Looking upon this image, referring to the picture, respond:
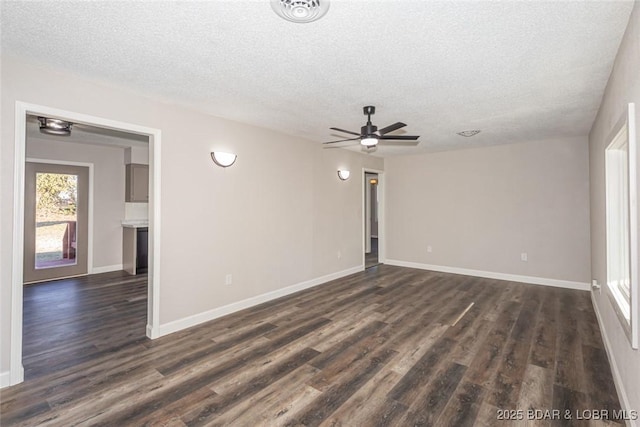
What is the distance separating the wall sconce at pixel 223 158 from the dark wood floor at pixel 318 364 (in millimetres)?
1971

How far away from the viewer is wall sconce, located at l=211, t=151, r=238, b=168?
3736mm

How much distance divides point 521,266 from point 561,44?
4.43 metres

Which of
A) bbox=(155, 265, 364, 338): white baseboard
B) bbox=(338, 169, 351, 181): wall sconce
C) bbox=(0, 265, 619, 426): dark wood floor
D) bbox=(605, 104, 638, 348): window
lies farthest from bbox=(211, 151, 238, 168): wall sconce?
bbox=(605, 104, 638, 348): window

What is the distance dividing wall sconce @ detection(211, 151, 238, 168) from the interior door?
397 cm

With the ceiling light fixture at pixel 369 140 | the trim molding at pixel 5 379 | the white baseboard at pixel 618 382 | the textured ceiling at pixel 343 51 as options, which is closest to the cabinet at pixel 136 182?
the textured ceiling at pixel 343 51

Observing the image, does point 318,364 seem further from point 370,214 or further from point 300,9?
point 370,214

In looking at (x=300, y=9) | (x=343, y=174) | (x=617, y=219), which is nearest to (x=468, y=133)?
(x=343, y=174)

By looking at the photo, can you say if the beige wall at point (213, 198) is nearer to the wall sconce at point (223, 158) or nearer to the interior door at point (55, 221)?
the wall sconce at point (223, 158)

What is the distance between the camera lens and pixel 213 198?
12.4 ft

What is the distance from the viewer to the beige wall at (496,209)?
196 inches

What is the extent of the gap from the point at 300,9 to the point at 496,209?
537cm

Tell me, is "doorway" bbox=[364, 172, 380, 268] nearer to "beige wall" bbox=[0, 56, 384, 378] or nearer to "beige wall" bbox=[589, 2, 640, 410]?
"beige wall" bbox=[0, 56, 384, 378]

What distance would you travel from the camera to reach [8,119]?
232cm

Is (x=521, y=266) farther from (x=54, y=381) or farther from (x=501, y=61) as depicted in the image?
(x=54, y=381)
